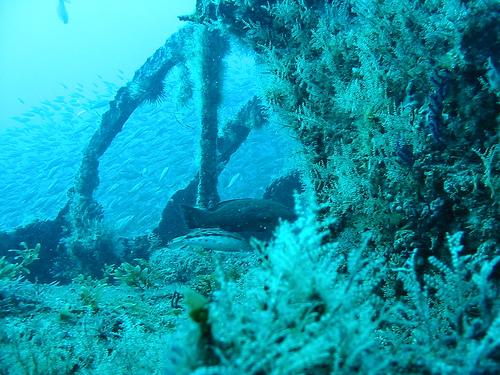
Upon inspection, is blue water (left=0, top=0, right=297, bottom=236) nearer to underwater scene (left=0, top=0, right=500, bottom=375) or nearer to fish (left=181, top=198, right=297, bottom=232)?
fish (left=181, top=198, right=297, bottom=232)

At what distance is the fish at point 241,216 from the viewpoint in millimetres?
6098

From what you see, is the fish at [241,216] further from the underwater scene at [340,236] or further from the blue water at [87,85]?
the blue water at [87,85]

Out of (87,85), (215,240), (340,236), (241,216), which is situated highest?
(87,85)

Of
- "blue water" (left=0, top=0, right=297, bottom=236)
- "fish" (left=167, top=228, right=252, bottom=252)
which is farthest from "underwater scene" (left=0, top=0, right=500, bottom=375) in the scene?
"blue water" (left=0, top=0, right=297, bottom=236)

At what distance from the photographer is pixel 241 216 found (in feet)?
20.2

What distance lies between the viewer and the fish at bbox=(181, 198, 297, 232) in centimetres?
610

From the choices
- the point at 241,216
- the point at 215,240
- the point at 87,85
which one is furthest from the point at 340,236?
the point at 87,85

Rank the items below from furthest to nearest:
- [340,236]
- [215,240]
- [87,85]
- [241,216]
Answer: [87,85], [241,216], [215,240], [340,236]

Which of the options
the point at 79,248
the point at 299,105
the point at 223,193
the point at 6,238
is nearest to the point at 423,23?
the point at 299,105

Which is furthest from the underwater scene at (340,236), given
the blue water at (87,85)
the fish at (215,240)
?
the blue water at (87,85)

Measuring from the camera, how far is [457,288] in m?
1.96

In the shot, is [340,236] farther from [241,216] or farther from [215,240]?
[241,216]

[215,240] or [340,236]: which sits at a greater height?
[215,240]

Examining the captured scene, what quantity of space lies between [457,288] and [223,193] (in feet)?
76.4
